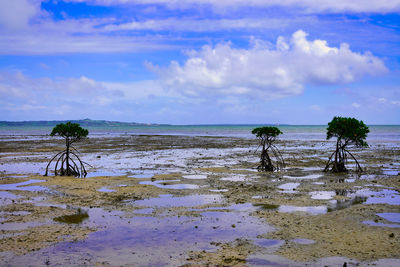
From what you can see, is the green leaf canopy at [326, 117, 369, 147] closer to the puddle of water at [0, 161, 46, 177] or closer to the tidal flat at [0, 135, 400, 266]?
the tidal flat at [0, 135, 400, 266]

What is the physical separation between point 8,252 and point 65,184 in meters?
11.4

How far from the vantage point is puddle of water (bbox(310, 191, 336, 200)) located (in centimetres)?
1723

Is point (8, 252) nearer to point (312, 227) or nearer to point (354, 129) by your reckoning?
point (312, 227)

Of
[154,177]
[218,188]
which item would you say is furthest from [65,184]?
[218,188]

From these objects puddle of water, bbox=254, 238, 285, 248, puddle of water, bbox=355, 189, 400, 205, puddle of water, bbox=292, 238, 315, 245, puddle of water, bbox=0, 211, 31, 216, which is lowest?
puddle of water, bbox=0, 211, 31, 216

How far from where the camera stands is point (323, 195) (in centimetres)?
1777

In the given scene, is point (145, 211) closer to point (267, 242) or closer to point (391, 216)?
point (267, 242)

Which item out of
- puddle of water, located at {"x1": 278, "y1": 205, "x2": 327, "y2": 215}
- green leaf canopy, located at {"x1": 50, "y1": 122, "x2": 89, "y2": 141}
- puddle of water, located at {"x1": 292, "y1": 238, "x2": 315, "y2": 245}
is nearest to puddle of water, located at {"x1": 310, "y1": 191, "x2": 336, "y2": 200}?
puddle of water, located at {"x1": 278, "y1": 205, "x2": 327, "y2": 215}

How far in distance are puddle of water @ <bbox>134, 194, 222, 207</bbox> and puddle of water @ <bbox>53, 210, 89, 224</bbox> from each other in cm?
266

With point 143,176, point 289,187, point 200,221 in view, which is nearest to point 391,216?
point 289,187

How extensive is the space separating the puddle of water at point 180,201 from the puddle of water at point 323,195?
5.03m

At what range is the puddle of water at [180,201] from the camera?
16078 mm

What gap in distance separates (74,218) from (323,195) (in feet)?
40.5

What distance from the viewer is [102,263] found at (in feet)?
30.4
